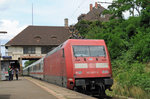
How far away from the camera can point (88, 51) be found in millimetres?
14328

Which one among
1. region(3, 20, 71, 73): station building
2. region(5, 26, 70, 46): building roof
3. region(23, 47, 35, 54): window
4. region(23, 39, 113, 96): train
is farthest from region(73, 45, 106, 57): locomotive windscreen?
region(23, 47, 35, 54): window

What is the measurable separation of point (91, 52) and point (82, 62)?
0.94m

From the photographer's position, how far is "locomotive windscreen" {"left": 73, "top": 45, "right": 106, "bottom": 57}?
14116 mm

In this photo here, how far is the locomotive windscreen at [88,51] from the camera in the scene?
14.1 m

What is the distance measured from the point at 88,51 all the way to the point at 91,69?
3.80ft

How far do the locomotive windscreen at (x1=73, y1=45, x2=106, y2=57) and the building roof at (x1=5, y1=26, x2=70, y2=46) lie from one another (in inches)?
1794

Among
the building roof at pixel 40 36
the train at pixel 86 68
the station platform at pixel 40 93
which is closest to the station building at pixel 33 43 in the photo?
the building roof at pixel 40 36

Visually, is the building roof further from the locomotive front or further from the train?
the locomotive front

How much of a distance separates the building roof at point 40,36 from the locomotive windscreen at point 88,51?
45.6 m

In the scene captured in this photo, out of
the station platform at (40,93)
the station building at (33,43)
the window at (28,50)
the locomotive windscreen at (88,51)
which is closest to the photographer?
the station platform at (40,93)

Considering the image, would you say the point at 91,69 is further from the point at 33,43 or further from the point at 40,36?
the point at 40,36

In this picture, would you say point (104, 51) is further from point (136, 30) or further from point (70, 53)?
point (136, 30)

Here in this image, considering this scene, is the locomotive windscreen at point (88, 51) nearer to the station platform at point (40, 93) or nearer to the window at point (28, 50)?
the station platform at point (40, 93)

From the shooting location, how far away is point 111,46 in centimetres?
2383
